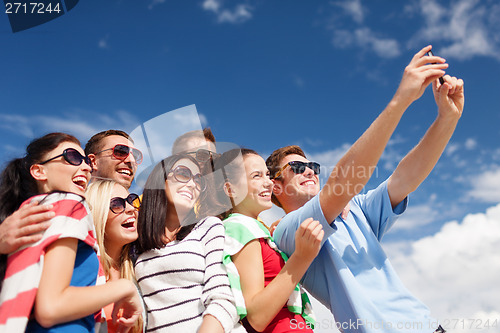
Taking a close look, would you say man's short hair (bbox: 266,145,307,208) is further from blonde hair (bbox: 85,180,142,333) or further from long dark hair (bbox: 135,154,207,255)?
blonde hair (bbox: 85,180,142,333)

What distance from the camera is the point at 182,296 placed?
3.66 m

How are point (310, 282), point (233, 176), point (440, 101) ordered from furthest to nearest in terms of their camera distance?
point (233, 176) → point (310, 282) → point (440, 101)

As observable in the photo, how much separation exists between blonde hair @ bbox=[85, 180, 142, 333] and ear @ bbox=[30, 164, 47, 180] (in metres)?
0.92

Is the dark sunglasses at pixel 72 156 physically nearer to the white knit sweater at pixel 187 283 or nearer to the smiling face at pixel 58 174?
the smiling face at pixel 58 174

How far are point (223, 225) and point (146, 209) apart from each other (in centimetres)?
92

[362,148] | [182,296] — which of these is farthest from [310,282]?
[362,148]

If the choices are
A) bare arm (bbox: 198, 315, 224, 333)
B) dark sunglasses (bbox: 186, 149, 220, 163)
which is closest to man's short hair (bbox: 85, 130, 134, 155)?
dark sunglasses (bbox: 186, 149, 220, 163)

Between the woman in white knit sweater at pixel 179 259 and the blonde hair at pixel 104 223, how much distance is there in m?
0.16

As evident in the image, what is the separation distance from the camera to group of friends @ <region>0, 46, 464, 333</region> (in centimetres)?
282

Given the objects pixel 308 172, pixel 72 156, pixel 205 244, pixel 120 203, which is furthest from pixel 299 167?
pixel 72 156

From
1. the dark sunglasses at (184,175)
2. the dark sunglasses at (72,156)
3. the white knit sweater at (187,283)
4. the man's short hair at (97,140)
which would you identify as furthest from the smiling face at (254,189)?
the man's short hair at (97,140)

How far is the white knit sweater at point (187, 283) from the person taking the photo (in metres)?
3.49

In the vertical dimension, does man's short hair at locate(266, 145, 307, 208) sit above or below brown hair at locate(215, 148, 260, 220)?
above

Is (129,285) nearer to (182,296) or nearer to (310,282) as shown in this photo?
(182,296)
